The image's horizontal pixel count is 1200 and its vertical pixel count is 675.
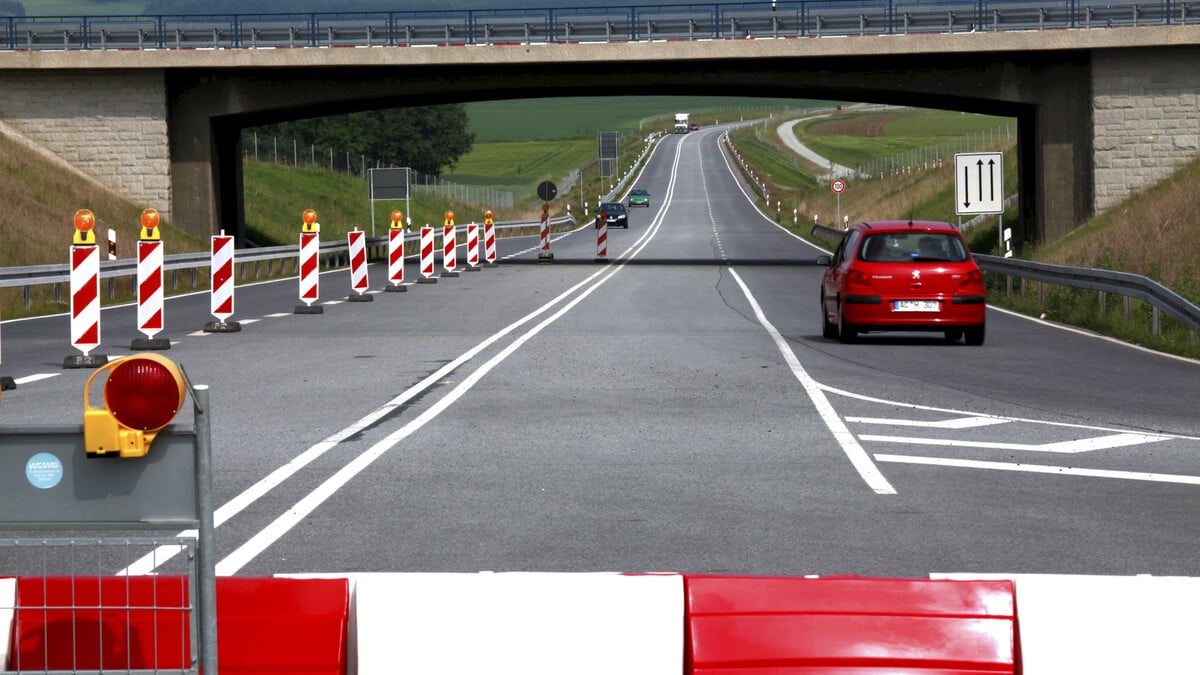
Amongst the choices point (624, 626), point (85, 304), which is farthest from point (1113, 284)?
point (624, 626)

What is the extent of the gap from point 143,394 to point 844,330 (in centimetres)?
1836

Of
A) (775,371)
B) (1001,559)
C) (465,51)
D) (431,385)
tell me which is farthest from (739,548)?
(465,51)

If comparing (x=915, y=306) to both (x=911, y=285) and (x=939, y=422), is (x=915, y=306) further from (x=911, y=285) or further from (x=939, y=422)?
(x=939, y=422)

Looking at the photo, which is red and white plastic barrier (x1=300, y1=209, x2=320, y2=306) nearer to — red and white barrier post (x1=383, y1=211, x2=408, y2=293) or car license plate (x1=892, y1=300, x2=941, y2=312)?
red and white barrier post (x1=383, y1=211, x2=408, y2=293)

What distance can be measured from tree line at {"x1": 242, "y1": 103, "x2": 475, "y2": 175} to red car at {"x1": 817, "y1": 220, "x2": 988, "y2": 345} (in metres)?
107

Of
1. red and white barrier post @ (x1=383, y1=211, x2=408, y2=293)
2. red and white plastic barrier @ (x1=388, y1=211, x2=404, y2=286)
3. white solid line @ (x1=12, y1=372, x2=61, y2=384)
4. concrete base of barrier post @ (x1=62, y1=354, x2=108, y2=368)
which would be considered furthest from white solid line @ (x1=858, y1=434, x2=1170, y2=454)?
red and white barrier post @ (x1=383, y1=211, x2=408, y2=293)

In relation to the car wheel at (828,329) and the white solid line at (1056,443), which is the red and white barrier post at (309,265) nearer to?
the car wheel at (828,329)

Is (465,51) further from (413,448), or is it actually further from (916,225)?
(413,448)

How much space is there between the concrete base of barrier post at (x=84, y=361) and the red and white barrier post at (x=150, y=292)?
5.95ft

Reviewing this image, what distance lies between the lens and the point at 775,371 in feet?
58.5

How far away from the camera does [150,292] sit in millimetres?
20422

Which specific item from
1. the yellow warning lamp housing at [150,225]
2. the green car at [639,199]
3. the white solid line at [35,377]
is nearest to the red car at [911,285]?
the yellow warning lamp housing at [150,225]

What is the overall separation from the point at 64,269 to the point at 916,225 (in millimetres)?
16073

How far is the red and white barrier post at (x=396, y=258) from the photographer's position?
1380 inches
